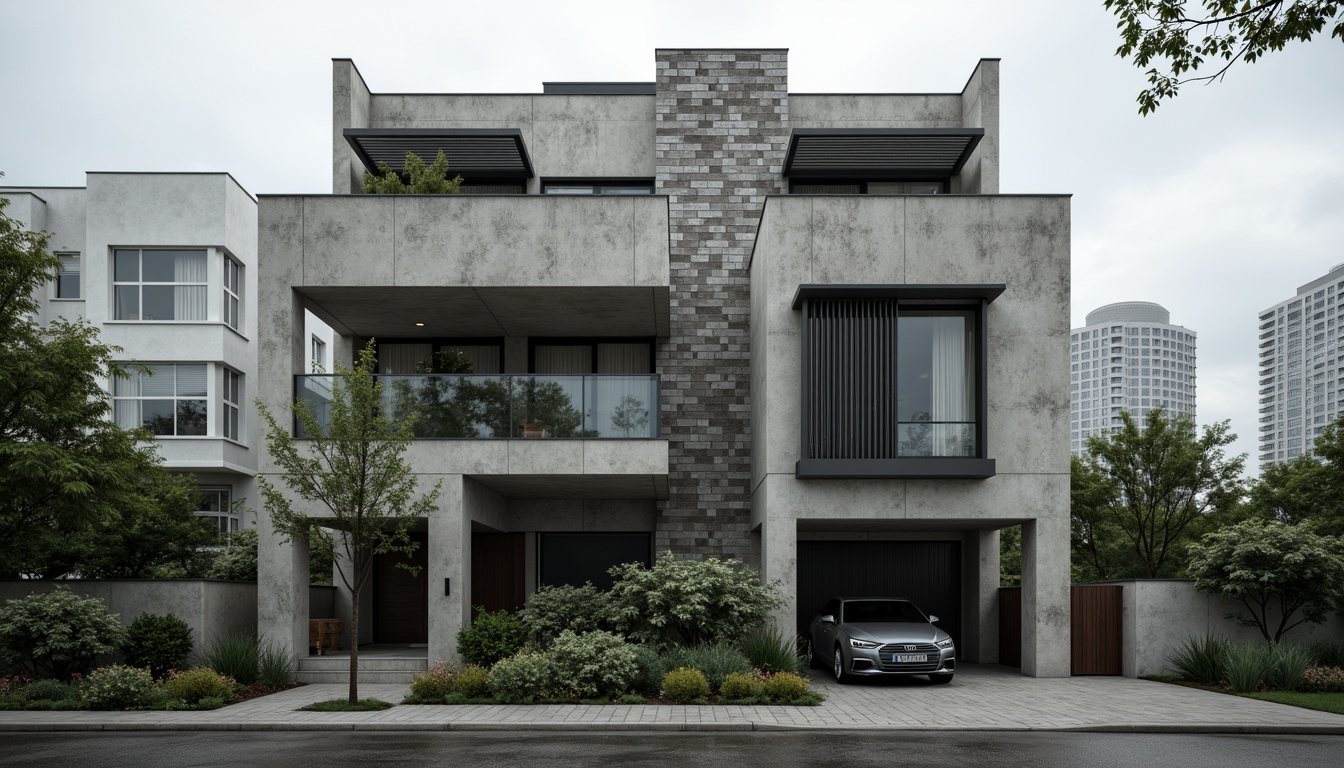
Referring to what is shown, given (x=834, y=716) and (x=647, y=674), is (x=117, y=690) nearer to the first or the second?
(x=647, y=674)

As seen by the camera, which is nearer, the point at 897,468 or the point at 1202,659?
the point at 1202,659

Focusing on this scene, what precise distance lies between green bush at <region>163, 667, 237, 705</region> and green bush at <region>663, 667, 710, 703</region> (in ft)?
22.0

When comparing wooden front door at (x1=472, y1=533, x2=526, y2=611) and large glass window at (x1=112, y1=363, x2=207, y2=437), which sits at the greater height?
large glass window at (x1=112, y1=363, x2=207, y2=437)

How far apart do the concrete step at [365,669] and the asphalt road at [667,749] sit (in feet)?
16.5

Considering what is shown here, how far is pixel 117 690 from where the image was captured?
565 inches

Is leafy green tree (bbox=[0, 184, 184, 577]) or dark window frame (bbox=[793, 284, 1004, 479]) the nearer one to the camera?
leafy green tree (bbox=[0, 184, 184, 577])

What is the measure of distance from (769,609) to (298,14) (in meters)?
13.2

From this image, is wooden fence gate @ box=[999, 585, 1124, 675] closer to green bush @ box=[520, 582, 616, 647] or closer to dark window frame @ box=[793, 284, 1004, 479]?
dark window frame @ box=[793, 284, 1004, 479]

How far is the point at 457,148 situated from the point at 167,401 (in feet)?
50.0

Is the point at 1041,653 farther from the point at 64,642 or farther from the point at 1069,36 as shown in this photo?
the point at 64,642

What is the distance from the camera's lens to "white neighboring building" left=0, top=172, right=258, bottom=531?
30.4 metres

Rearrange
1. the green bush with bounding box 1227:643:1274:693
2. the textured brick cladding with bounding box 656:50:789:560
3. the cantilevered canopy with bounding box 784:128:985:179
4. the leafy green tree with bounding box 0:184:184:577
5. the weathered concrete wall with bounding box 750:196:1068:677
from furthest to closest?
the textured brick cladding with bounding box 656:50:789:560, the cantilevered canopy with bounding box 784:128:985:179, the weathered concrete wall with bounding box 750:196:1068:677, the green bush with bounding box 1227:643:1274:693, the leafy green tree with bounding box 0:184:184:577

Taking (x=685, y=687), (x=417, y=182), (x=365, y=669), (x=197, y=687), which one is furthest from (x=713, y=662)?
(x=417, y=182)

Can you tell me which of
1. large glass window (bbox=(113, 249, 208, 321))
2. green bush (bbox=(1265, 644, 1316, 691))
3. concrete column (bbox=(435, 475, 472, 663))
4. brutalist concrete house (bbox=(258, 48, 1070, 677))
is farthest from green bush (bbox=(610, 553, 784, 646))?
large glass window (bbox=(113, 249, 208, 321))
